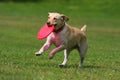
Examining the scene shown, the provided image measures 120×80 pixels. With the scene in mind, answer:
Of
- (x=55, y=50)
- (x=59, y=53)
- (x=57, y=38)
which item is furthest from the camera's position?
(x=59, y=53)

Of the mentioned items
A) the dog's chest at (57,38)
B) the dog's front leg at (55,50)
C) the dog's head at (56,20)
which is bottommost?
the dog's front leg at (55,50)

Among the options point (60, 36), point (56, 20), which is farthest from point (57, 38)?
point (56, 20)

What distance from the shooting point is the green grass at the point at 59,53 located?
12.9m

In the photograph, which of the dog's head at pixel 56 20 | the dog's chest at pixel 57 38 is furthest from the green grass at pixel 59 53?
the dog's head at pixel 56 20

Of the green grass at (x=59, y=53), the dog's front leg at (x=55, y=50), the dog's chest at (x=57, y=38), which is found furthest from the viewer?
the dog's chest at (x=57, y=38)

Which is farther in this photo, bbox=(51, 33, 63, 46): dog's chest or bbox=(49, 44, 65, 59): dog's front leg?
bbox=(51, 33, 63, 46): dog's chest

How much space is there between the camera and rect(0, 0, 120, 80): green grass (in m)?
12.9

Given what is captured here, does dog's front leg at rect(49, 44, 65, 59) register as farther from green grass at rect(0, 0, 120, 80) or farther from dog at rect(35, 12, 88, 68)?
green grass at rect(0, 0, 120, 80)

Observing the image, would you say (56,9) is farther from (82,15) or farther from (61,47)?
(61,47)

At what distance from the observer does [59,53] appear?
20.4 metres

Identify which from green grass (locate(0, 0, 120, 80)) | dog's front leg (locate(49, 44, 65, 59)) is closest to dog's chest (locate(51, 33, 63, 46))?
dog's front leg (locate(49, 44, 65, 59))

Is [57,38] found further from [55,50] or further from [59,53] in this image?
[59,53]

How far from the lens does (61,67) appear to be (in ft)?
47.4

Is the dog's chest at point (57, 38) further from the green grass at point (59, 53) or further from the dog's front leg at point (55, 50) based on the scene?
the green grass at point (59, 53)
